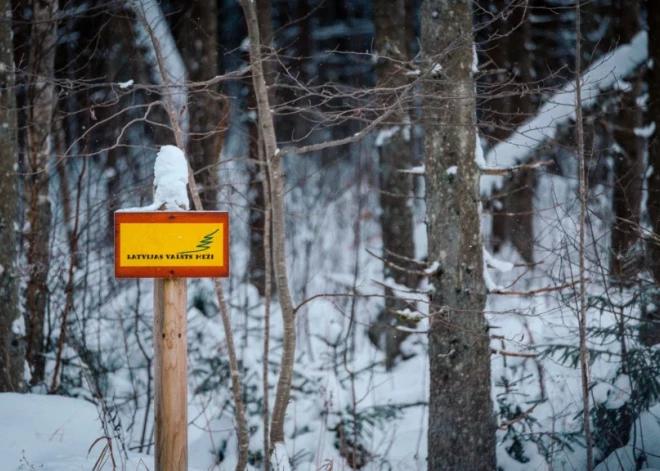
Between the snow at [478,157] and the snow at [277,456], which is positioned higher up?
the snow at [478,157]

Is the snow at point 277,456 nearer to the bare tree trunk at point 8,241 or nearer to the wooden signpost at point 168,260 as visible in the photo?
the wooden signpost at point 168,260

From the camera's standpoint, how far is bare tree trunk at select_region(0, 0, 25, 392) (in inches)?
230

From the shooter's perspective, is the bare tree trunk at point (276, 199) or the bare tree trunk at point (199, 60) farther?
the bare tree trunk at point (199, 60)

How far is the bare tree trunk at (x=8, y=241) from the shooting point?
19.1 feet

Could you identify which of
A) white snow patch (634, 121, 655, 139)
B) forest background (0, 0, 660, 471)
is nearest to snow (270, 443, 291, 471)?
forest background (0, 0, 660, 471)

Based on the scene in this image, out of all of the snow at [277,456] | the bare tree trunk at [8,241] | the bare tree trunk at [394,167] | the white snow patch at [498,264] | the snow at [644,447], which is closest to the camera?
the snow at [277,456]

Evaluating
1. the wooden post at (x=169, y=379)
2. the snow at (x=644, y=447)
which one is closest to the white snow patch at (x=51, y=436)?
the wooden post at (x=169, y=379)

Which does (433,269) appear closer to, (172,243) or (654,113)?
(172,243)

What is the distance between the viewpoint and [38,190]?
6.68 metres

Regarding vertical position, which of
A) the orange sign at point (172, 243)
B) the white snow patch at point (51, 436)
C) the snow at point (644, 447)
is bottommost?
the snow at point (644, 447)

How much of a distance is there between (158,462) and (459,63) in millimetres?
3725

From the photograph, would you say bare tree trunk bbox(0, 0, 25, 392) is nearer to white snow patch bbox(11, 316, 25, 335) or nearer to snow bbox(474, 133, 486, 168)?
white snow patch bbox(11, 316, 25, 335)

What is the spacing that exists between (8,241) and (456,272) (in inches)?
163

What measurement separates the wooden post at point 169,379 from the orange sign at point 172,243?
106 mm
